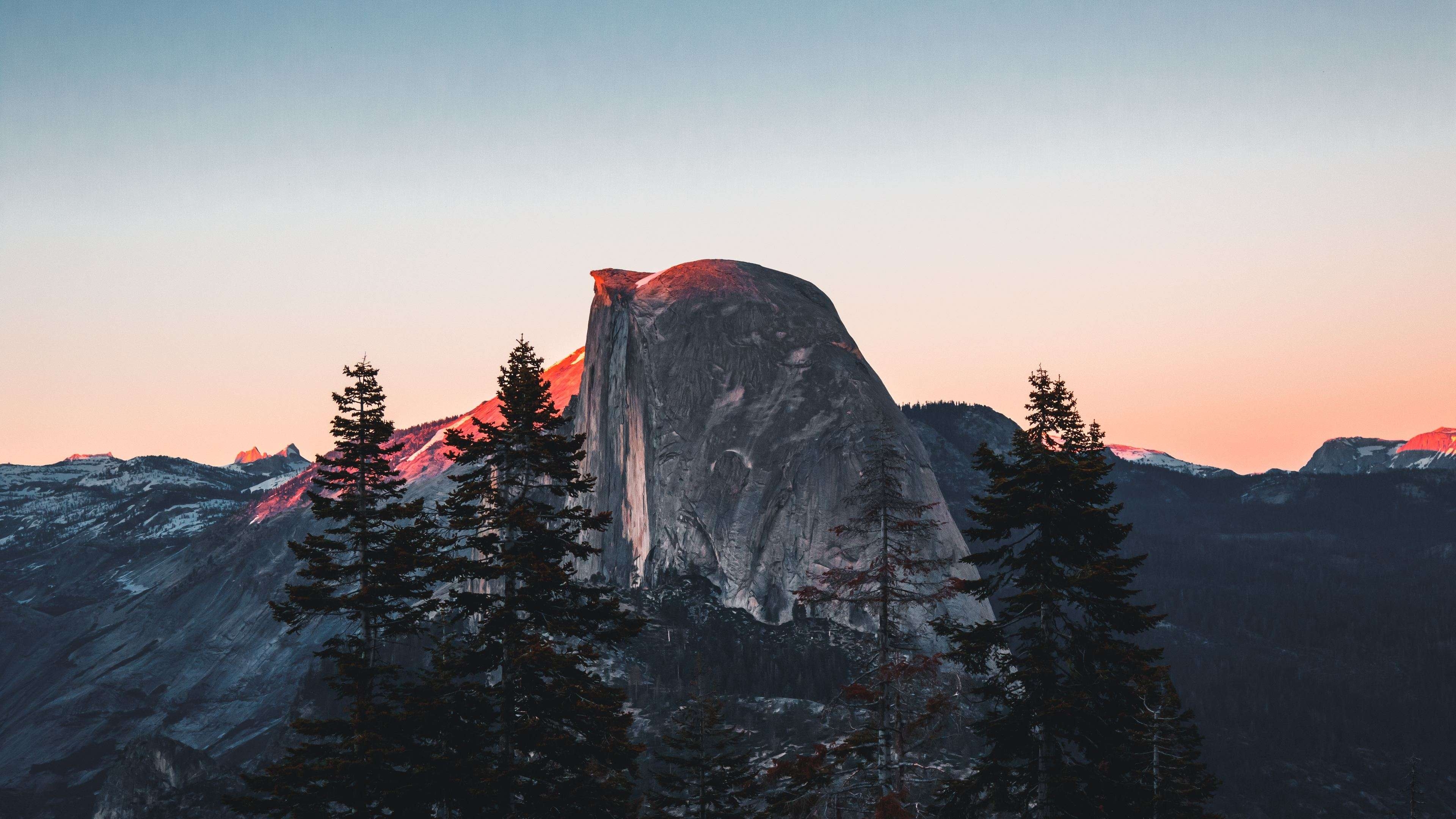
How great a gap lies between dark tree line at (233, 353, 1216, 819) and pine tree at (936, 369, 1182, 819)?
0.06m

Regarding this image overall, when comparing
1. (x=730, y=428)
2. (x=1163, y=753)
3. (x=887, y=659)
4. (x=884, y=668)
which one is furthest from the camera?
(x=730, y=428)

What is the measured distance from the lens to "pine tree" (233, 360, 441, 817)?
28.7 meters

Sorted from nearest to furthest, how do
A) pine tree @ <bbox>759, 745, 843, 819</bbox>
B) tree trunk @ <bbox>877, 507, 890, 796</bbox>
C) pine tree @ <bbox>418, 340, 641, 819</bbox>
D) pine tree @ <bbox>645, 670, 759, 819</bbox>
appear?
pine tree @ <bbox>418, 340, 641, 819</bbox> → tree trunk @ <bbox>877, 507, 890, 796</bbox> → pine tree @ <bbox>759, 745, 843, 819</bbox> → pine tree @ <bbox>645, 670, 759, 819</bbox>

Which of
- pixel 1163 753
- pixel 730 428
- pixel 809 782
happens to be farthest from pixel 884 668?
pixel 730 428

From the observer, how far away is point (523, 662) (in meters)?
28.2

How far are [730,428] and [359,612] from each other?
4060 inches

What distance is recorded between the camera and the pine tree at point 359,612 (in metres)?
28.7

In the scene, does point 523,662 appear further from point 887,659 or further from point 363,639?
point 887,659

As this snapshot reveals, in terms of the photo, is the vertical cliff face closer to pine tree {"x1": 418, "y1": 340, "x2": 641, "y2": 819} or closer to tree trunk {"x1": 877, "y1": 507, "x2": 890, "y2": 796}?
tree trunk {"x1": 877, "y1": 507, "x2": 890, "y2": 796}

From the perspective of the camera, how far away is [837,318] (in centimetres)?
15150

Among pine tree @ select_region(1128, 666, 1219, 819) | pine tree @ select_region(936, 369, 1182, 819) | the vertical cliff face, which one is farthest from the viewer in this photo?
the vertical cliff face

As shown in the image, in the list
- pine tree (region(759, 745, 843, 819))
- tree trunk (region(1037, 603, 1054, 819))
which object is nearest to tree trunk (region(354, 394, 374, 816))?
pine tree (region(759, 745, 843, 819))

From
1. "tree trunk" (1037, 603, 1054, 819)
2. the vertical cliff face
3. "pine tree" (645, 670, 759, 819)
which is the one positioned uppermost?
the vertical cliff face

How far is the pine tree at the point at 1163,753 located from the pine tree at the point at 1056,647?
4.26 ft
